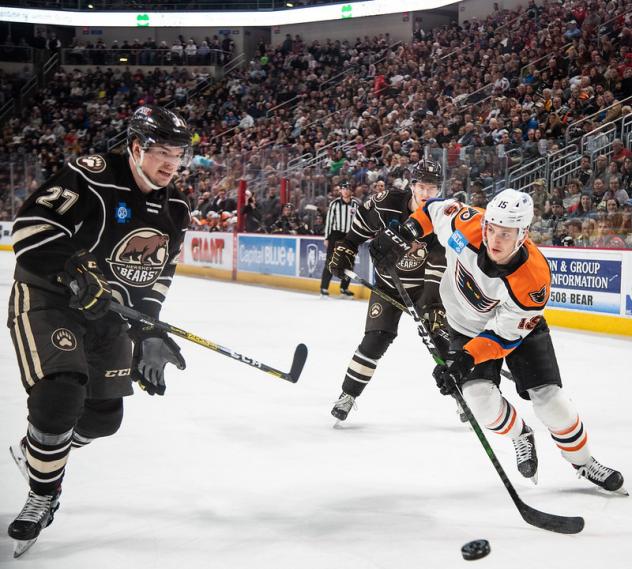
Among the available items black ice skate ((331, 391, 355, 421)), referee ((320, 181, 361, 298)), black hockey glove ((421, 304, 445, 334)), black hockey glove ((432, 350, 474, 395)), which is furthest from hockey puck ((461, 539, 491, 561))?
referee ((320, 181, 361, 298))

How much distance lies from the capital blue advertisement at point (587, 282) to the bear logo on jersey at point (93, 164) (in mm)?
5875

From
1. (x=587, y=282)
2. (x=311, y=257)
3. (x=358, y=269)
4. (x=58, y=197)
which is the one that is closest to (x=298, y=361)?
(x=58, y=197)

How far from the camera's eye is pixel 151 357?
111 inches

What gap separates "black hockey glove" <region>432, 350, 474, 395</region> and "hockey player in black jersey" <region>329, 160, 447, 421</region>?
124 centimetres

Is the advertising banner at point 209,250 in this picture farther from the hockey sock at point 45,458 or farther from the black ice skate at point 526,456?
the hockey sock at point 45,458

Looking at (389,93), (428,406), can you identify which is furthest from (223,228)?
(428,406)

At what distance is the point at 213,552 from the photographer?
251cm

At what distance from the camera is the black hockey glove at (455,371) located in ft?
9.70

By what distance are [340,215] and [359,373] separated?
5716 mm

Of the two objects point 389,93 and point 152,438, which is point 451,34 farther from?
point 152,438

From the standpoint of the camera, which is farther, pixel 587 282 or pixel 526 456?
pixel 587 282

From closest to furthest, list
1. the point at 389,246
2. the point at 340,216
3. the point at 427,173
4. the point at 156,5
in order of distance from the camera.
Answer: the point at 389,246 < the point at 427,173 < the point at 340,216 < the point at 156,5

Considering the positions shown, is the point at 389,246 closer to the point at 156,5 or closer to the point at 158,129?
the point at 158,129

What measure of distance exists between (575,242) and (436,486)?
5415 millimetres
